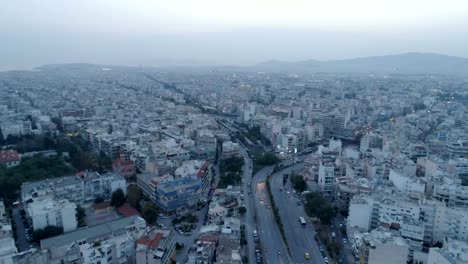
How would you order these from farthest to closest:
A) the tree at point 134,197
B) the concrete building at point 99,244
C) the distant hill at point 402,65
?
the distant hill at point 402,65 < the tree at point 134,197 < the concrete building at point 99,244

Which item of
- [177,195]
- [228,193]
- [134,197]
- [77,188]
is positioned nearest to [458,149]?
[228,193]

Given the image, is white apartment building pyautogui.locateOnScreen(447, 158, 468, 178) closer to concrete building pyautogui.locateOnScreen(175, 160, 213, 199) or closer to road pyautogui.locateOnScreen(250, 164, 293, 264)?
road pyautogui.locateOnScreen(250, 164, 293, 264)

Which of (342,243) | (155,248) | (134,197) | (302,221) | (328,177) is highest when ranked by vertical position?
(328,177)

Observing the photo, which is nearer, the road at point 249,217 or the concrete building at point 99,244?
the concrete building at point 99,244

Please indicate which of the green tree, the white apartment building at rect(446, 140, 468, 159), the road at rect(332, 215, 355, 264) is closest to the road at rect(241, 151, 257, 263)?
the road at rect(332, 215, 355, 264)

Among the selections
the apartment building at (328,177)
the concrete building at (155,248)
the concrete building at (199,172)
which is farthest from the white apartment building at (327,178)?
the concrete building at (155,248)

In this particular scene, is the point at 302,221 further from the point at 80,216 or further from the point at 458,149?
the point at 458,149

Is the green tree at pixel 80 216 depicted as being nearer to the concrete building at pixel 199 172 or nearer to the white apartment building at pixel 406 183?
the concrete building at pixel 199 172
